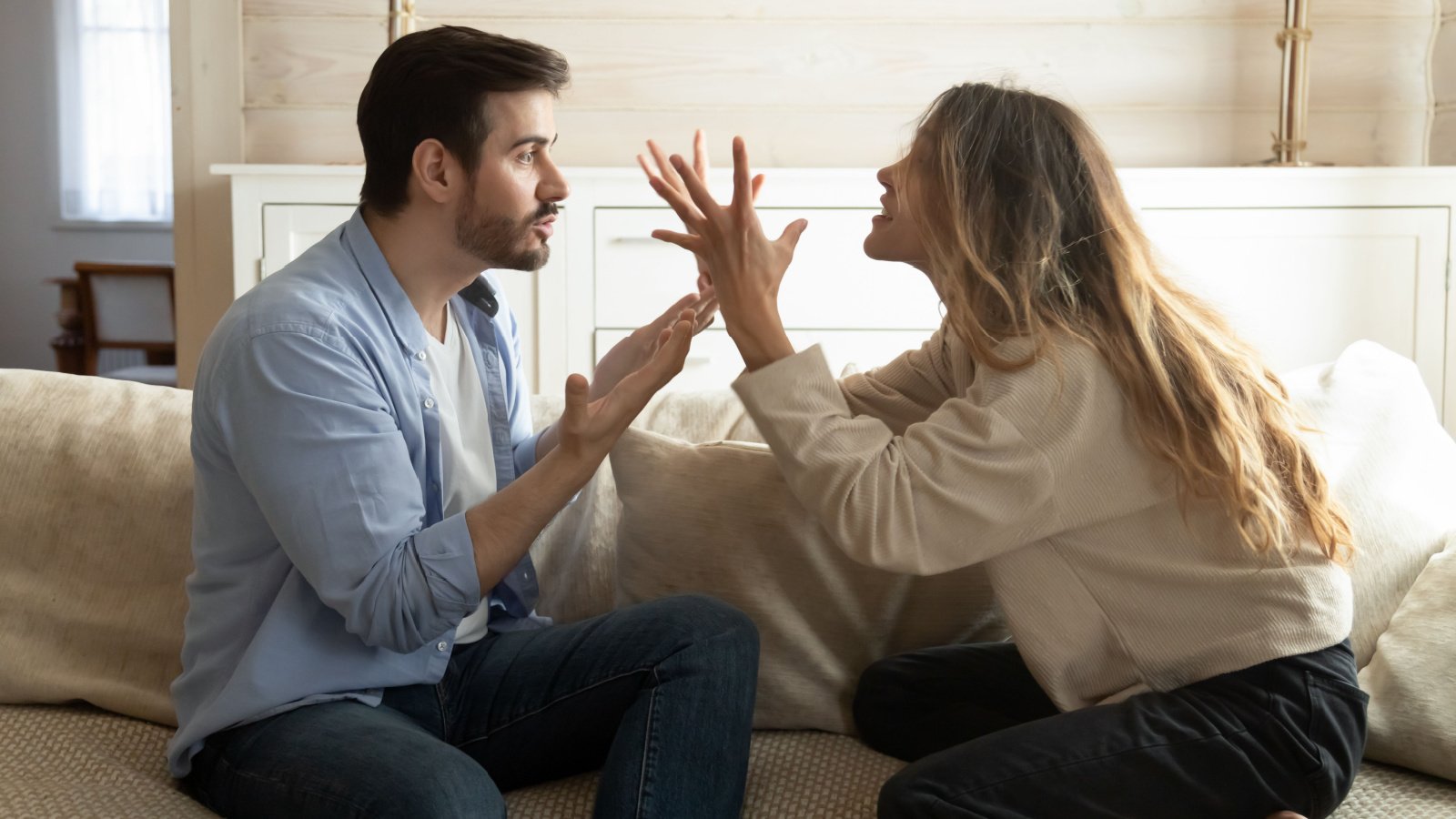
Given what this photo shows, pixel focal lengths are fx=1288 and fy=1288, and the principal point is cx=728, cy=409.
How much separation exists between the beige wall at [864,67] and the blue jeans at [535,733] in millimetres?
1877

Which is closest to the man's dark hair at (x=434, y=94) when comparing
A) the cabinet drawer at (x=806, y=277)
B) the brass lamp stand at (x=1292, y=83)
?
the cabinet drawer at (x=806, y=277)

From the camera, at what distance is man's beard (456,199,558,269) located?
1.39 m

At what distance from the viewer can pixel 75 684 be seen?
1.41m

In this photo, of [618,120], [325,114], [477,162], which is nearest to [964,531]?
[477,162]

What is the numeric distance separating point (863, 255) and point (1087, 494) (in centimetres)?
147

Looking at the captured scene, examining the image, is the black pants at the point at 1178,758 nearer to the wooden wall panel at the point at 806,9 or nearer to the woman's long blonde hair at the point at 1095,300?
the woman's long blonde hair at the point at 1095,300

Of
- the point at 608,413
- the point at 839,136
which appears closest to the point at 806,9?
the point at 839,136

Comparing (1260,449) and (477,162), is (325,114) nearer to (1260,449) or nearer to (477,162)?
(477,162)

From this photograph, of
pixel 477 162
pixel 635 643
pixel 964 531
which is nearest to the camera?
pixel 964 531

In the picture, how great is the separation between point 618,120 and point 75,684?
194 centimetres

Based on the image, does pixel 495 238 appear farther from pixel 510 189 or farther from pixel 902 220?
pixel 902 220

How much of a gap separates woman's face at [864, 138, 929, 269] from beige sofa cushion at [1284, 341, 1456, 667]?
486mm

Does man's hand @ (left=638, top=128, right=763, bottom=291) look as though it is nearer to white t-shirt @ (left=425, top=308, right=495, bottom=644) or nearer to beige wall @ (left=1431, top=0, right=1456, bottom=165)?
white t-shirt @ (left=425, top=308, right=495, bottom=644)

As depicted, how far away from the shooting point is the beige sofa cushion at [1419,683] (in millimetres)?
1251
